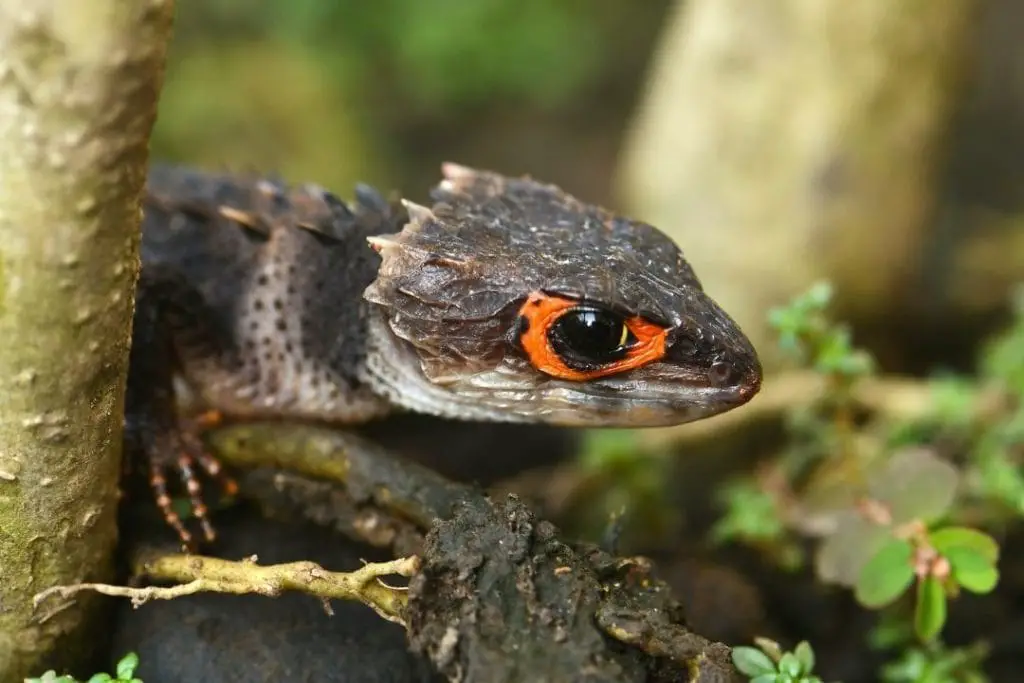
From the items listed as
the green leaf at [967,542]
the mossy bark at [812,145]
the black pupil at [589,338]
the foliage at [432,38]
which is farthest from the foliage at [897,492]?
the foliage at [432,38]

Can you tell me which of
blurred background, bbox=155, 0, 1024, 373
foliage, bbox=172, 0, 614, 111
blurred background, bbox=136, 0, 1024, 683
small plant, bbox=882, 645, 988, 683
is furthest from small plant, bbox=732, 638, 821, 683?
foliage, bbox=172, 0, 614, 111

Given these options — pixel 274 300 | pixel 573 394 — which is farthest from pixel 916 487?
pixel 274 300

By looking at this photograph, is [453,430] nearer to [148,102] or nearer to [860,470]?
[860,470]

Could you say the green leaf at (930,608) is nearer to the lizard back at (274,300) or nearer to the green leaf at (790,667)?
the green leaf at (790,667)

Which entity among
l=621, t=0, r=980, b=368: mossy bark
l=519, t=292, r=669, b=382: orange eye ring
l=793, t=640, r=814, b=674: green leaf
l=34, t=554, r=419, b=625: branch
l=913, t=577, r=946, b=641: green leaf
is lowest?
l=34, t=554, r=419, b=625: branch

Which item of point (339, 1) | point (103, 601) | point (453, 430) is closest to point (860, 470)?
point (453, 430)

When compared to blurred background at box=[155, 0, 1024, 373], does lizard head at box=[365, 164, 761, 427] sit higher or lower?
lower

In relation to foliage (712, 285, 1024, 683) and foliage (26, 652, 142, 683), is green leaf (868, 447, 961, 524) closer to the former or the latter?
foliage (712, 285, 1024, 683)
